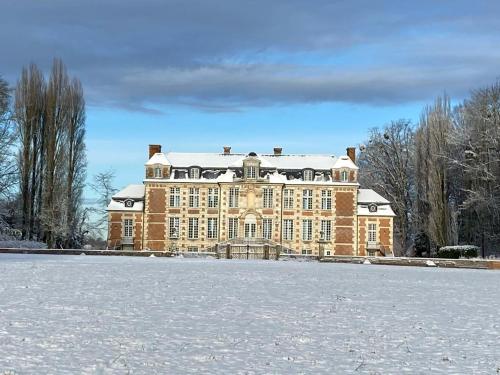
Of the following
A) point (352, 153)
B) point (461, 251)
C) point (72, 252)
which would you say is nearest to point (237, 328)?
point (72, 252)

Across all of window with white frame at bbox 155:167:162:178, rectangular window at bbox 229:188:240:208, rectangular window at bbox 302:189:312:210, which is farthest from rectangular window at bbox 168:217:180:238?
rectangular window at bbox 302:189:312:210

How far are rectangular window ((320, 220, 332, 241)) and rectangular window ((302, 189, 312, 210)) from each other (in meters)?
1.64

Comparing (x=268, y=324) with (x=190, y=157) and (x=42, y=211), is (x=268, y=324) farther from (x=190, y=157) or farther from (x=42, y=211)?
(x=190, y=157)

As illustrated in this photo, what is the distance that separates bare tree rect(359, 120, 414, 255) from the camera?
54562mm

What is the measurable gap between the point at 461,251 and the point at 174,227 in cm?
2237

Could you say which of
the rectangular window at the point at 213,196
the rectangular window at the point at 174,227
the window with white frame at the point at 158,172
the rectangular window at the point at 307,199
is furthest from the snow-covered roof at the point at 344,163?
the window with white frame at the point at 158,172

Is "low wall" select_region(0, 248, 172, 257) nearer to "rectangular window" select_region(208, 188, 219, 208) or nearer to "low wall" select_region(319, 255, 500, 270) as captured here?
"low wall" select_region(319, 255, 500, 270)

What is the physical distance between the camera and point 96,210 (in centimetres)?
5578

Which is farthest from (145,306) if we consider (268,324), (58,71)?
(58,71)

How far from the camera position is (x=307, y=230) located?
50.5 metres

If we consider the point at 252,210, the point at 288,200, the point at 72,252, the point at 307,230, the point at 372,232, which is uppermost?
the point at 288,200

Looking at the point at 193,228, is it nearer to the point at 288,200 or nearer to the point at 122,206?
the point at 122,206

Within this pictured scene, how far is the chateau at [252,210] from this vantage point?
50.1m

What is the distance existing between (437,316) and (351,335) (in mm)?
2987
